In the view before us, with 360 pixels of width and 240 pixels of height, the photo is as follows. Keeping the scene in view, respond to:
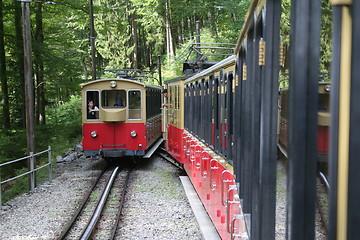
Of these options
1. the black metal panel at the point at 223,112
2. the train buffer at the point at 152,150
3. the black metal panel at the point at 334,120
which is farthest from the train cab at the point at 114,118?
the black metal panel at the point at 334,120

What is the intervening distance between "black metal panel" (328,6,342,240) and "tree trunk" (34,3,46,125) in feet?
63.8

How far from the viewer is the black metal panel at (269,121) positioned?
76.2 inches

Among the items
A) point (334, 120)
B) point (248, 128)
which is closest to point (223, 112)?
point (248, 128)

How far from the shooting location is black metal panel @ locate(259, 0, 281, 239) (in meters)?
1.94

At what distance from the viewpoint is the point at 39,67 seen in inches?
830

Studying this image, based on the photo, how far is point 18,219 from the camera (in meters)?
8.73

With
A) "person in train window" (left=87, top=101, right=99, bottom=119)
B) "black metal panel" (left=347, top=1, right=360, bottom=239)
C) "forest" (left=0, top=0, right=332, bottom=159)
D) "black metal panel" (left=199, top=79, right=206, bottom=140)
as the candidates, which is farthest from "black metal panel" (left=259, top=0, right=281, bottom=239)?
"person in train window" (left=87, top=101, right=99, bottom=119)

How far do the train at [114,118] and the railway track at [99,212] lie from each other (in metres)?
1.45

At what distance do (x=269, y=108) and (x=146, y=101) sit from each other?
12.9 metres

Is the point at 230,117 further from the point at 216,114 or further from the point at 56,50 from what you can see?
the point at 56,50

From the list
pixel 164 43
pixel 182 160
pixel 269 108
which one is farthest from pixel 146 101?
pixel 164 43

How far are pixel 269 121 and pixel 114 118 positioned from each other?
12232 millimetres

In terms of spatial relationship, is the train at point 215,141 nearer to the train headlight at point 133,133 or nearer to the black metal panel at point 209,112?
the black metal panel at point 209,112

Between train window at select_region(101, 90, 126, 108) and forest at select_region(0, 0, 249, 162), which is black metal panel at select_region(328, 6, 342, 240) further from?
train window at select_region(101, 90, 126, 108)
